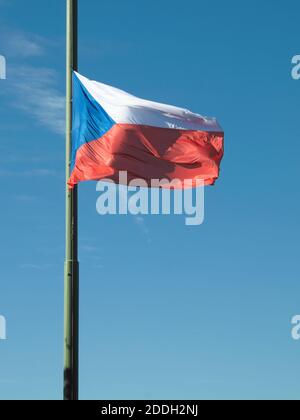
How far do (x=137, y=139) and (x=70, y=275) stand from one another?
4167 mm

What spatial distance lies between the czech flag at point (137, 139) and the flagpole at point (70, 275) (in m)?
0.19

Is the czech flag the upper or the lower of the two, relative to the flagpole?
upper

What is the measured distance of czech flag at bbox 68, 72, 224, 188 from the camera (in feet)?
68.6

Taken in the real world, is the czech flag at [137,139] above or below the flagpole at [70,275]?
above

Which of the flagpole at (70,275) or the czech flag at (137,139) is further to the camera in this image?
the czech flag at (137,139)

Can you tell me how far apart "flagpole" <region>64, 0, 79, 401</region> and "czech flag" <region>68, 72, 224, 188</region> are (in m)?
0.19

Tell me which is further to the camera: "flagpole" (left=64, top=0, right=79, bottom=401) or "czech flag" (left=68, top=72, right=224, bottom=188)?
"czech flag" (left=68, top=72, right=224, bottom=188)

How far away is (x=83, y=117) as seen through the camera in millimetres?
21172

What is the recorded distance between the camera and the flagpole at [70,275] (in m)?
19.0

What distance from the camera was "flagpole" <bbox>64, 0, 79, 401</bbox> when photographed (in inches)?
749

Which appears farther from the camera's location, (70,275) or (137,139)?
(137,139)

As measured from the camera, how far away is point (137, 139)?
22.3 meters

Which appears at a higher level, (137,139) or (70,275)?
(137,139)

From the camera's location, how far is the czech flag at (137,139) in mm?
20922
